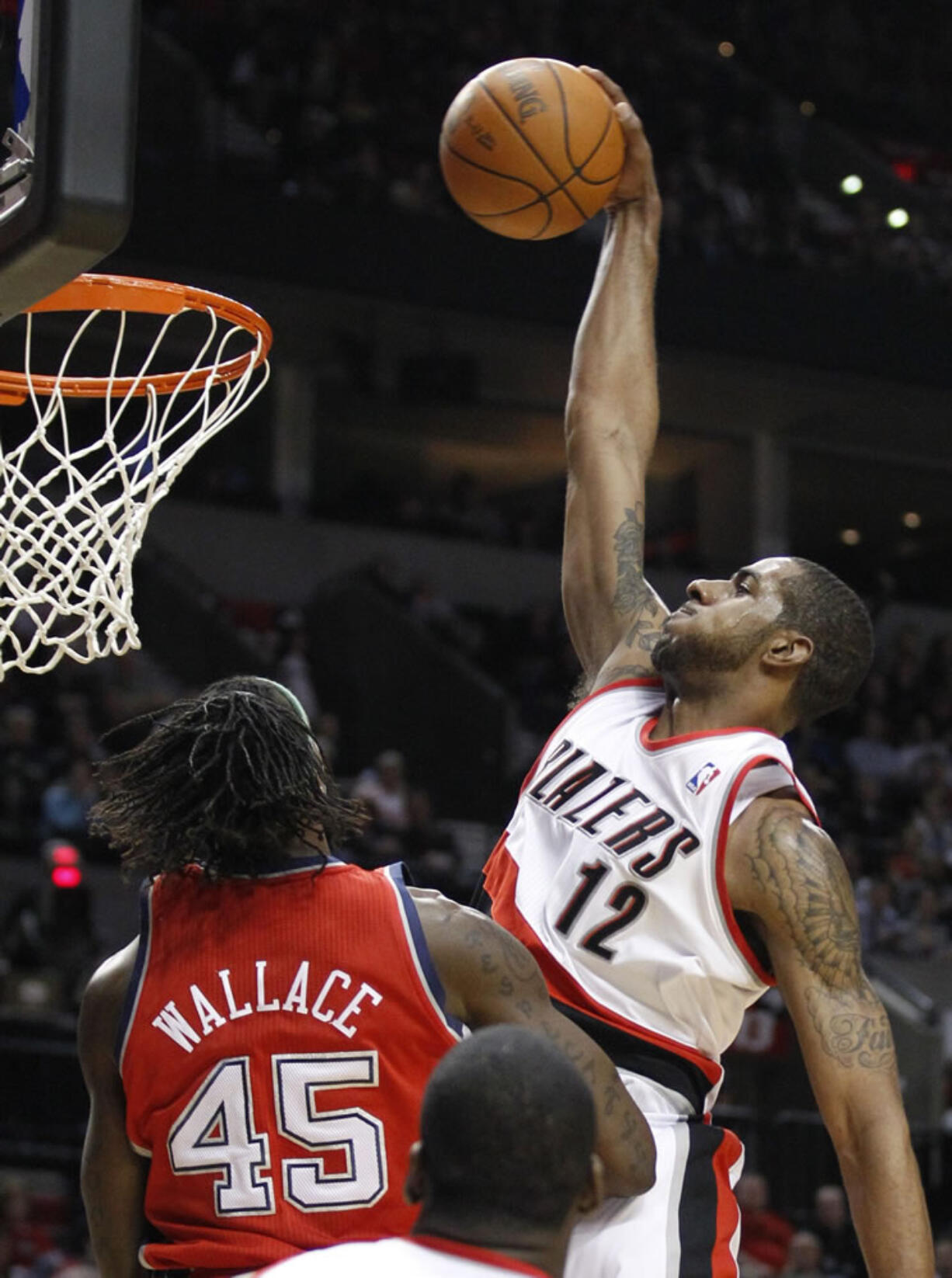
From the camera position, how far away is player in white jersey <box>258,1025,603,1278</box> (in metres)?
1.86

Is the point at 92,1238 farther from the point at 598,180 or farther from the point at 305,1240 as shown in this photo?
the point at 598,180

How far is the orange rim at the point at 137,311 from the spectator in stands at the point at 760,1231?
595 cm

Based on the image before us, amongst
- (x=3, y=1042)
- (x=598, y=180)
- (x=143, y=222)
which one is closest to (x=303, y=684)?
(x=143, y=222)

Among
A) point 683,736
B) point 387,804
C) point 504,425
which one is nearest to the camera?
point 683,736

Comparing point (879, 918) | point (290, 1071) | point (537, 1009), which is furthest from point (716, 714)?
point (879, 918)

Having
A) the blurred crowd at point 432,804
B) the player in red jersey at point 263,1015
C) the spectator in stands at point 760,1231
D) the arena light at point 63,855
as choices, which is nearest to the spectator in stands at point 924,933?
the blurred crowd at point 432,804

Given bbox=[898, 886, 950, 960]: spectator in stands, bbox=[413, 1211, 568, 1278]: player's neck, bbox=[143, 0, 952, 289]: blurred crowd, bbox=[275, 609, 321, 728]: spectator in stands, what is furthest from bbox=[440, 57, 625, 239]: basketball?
bbox=[143, 0, 952, 289]: blurred crowd

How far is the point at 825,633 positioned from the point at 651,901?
614mm

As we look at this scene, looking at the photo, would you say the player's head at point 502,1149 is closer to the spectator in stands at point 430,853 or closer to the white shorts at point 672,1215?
the white shorts at point 672,1215

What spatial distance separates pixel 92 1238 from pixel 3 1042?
5907mm

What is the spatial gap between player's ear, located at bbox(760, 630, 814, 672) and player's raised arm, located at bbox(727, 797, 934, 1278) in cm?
33

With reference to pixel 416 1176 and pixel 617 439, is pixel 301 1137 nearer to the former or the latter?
pixel 416 1176

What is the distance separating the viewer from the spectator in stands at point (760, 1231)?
896 centimetres

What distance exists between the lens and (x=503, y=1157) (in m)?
1.87
